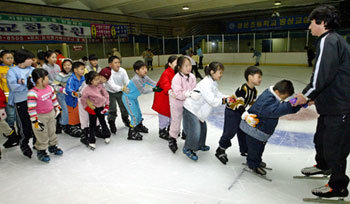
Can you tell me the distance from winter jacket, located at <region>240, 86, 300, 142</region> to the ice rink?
0.46m

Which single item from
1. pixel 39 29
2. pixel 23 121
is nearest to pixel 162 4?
pixel 39 29

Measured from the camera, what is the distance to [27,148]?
2.79m

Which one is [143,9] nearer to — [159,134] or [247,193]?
[159,134]

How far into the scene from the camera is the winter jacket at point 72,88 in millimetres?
3207

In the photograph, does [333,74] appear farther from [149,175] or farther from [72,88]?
[72,88]

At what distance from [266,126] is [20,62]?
271 centimetres

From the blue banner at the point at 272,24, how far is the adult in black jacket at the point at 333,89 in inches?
630

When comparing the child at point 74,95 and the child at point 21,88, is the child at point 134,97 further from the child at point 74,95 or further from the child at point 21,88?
the child at point 21,88

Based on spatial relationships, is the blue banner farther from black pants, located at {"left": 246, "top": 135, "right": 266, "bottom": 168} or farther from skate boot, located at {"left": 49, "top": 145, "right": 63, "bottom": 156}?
skate boot, located at {"left": 49, "top": 145, "right": 63, "bottom": 156}

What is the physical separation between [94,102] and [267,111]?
1.99 metres

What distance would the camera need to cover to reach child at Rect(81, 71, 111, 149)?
2883mm

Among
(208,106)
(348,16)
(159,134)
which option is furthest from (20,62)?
(348,16)

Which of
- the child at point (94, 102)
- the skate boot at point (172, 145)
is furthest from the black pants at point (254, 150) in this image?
the child at point (94, 102)

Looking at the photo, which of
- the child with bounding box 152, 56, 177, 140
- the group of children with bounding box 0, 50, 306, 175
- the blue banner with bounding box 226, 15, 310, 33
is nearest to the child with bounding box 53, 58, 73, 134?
the group of children with bounding box 0, 50, 306, 175
